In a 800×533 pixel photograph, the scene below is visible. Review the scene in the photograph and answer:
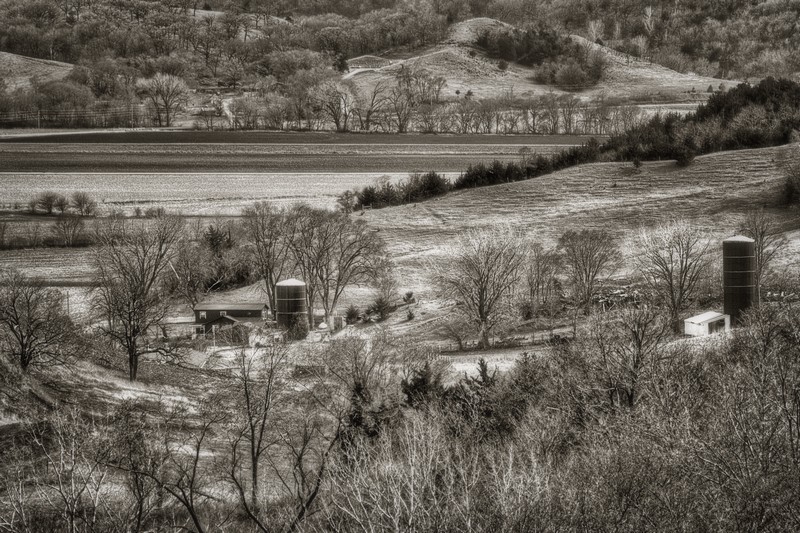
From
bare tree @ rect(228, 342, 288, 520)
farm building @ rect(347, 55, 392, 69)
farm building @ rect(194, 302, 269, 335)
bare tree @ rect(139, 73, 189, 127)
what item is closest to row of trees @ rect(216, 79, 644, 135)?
bare tree @ rect(139, 73, 189, 127)

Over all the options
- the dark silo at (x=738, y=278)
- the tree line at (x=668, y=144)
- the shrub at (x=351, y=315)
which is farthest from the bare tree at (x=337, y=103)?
the dark silo at (x=738, y=278)

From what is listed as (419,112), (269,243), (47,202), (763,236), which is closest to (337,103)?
(419,112)

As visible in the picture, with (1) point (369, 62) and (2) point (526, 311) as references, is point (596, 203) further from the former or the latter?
(1) point (369, 62)

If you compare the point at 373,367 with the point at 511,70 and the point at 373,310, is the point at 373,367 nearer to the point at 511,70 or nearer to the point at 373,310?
the point at 373,310

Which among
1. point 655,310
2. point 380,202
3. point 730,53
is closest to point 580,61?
point 730,53

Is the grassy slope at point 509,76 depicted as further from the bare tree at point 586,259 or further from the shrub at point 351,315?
the shrub at point 351,315

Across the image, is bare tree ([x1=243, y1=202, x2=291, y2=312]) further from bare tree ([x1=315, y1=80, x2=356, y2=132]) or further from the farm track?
bare tree ([x1=315, y1=80, x2=356, y2=132])
